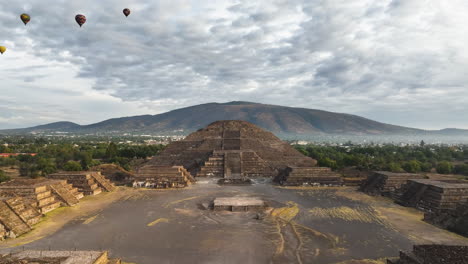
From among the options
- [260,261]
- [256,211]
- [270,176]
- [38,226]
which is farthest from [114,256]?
[270,176]

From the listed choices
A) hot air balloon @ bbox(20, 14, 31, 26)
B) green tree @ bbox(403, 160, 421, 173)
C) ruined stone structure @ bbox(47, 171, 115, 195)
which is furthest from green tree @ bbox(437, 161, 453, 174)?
hot air balloon @ bbox(20, 14, 31, 26)

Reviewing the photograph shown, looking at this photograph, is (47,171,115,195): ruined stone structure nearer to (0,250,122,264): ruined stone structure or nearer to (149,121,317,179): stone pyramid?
(149,121,317,179): stone pyramid

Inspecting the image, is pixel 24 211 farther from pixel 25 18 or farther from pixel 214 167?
pixel 214 167

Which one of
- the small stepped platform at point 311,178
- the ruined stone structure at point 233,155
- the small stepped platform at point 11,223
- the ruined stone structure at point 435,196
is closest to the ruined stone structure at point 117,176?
the ruined stone structure at point 233,155

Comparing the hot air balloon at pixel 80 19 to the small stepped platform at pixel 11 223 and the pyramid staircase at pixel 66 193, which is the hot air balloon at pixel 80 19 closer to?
the pyramid staircase at pixel 66 193

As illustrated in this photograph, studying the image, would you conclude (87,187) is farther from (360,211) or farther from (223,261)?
(360,211)

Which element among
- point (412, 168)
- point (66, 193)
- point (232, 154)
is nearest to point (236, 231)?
point (66, 193)
